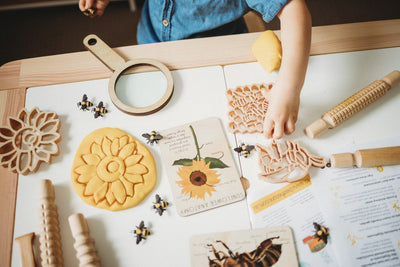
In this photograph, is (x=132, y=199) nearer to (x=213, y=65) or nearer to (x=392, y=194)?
(x=213, y=65)

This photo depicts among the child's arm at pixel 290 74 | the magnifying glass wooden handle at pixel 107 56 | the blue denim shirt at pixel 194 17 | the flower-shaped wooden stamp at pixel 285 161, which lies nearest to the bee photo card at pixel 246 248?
the flower-shaped wooden stamp at pixel 285 161

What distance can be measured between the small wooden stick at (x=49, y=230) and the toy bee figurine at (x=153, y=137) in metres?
0.22

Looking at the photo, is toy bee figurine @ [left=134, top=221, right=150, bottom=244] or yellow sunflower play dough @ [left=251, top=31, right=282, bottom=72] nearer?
toy bee figurine @ [left=134, top=221, right=150, bottom=244]

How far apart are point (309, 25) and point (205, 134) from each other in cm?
34

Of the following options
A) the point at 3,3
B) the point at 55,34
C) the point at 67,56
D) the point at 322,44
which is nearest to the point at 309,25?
the point at 322,44

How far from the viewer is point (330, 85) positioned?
67 centimetres

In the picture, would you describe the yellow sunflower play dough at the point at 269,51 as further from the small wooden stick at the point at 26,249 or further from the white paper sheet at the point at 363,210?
the small wooden stick at the point at 26,249

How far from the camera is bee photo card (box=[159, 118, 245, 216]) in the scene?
557 mm

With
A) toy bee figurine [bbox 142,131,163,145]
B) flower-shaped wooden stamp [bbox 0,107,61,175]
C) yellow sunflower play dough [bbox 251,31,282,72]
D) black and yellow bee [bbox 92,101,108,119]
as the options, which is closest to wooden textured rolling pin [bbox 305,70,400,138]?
yellow sunflower play dough [bbox 251,31,282,72]

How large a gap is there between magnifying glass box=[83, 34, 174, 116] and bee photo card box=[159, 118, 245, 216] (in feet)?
0.26

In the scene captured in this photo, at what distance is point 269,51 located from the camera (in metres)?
0.65

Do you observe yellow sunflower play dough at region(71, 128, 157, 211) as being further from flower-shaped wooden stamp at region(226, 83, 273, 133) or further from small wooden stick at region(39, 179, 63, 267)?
flower-shaped wooden stamp at region(226, 83, 273, 133)

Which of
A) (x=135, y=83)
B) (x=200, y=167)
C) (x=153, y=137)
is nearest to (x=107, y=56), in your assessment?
(x=135, y=83)

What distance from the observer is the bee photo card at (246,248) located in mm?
513
